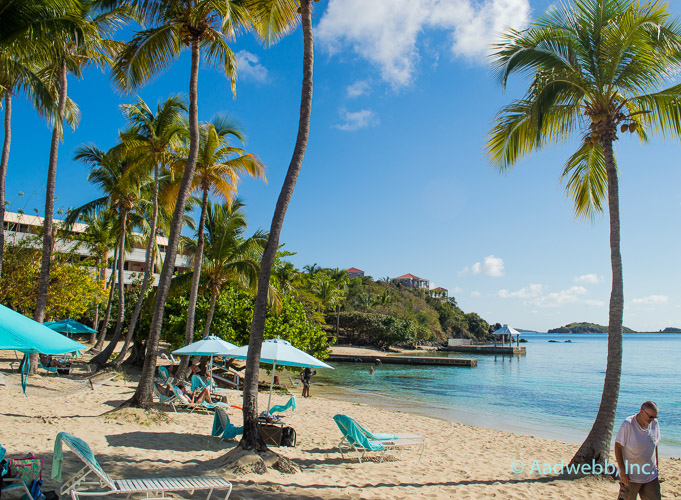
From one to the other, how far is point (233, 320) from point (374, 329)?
148 feet

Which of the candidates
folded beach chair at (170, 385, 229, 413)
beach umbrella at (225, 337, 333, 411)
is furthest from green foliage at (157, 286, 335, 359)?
beach umbrella at (225, 337, 333, 411)

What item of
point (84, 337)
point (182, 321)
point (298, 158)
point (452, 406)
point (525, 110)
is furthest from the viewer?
point (84, 337)

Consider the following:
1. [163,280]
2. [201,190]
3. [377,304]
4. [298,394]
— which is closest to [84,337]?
[298,394]

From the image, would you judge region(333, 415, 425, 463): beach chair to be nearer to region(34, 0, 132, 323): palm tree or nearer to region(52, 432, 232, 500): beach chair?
region(52, 432, 232, 500): beach chair

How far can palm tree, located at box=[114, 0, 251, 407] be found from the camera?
11.1 m

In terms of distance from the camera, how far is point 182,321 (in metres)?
21.0

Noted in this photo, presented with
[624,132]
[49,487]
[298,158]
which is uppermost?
[624,132]

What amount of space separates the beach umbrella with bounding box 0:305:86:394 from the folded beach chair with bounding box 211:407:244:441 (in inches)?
163

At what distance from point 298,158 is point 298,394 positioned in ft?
52.7

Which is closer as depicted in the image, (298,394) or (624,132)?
(624,132)

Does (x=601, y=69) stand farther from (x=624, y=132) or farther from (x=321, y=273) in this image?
(x=321, y=273)

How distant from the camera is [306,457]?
8.73m

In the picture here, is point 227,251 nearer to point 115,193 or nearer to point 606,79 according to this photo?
point 115,193

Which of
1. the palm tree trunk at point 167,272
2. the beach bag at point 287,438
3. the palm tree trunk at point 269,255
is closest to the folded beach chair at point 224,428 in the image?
the beach bag at point 287,438
